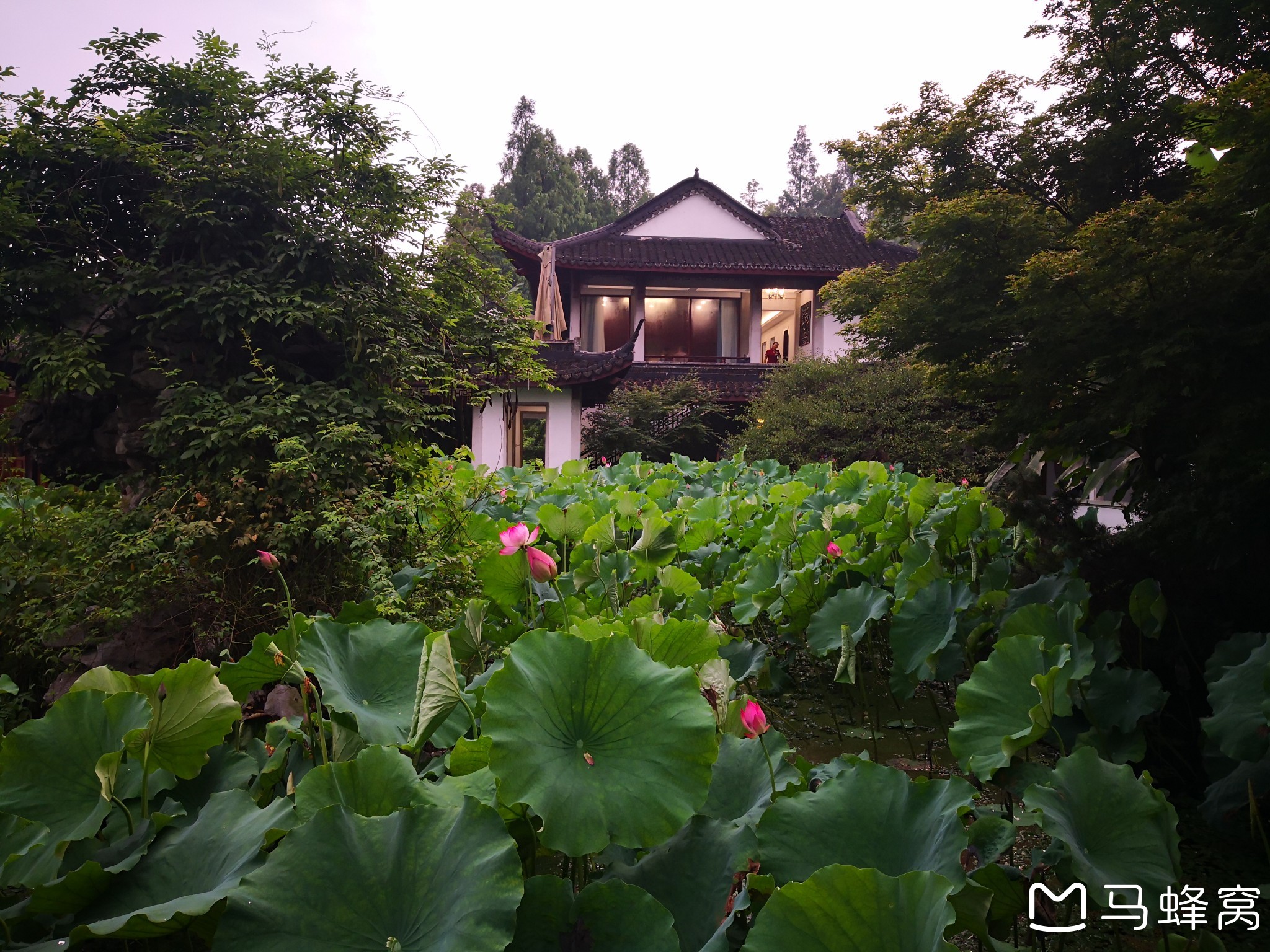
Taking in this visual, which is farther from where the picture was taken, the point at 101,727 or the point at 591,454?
the point at 591,454

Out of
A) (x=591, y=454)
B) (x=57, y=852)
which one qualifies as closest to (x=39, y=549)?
(x=57, y=852)

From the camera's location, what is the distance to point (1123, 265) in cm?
175

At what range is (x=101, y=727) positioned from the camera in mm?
985

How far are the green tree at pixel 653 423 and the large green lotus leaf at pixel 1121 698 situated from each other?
9.16 m

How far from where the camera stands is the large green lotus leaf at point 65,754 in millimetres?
954

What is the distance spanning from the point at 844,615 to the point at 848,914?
1.66 meters

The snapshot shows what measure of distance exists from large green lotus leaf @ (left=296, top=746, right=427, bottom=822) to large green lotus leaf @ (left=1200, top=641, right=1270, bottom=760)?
1431 mm

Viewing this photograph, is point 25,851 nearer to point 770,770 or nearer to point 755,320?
point 770,770

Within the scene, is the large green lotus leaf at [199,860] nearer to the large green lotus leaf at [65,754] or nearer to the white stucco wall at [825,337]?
the large green lotus leaf at [65,754]

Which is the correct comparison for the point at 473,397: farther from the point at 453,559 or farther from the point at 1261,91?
the point at 1261,91

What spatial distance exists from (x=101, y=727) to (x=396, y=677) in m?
0.39

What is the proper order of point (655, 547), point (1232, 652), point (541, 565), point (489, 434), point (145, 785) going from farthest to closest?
point (489, 434), point (655, 547), point (1232, 652), point (541, 565), point (145, 785)

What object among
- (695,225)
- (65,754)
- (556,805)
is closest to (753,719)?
(556,805)

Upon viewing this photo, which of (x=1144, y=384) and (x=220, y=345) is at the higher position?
(x=220, y=345)
